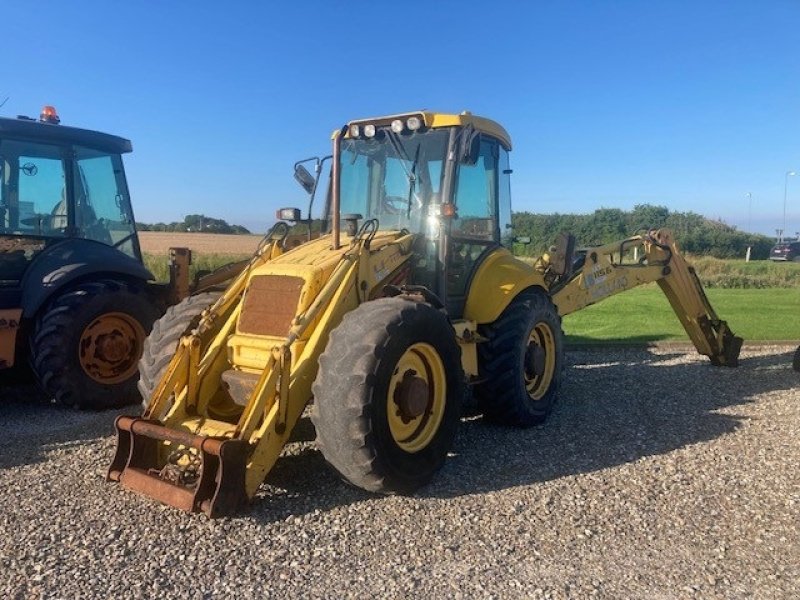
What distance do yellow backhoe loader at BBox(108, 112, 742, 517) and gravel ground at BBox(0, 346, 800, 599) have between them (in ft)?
0.96

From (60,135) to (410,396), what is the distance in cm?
522

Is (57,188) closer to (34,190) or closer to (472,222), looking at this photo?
(34,190)

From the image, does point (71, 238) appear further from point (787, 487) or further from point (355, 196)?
point (787, 487)

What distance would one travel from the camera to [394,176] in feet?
22.0

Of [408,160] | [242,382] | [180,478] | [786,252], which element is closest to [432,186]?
[408,160]

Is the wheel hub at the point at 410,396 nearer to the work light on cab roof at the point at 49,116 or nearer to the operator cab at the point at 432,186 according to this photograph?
the operator cab at the point at 432,186

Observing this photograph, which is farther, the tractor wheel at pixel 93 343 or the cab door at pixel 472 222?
the tractor wheel at pixel 93 343

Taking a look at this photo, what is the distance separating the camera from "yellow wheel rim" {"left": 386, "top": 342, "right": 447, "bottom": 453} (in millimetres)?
5121

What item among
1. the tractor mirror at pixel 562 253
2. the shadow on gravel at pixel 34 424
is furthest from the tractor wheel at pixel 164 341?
the tractor mirror at pixel 562 253

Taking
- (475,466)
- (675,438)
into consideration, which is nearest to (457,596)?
(475,466)

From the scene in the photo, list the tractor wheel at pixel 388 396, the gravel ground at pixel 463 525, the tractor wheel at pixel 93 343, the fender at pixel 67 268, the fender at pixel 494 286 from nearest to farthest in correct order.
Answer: the gravel ground at pixel 463 525
the tractor wheel at pixel 388 396
the fender at pixel 494 286
the tractor wheel at pixel 93 343
the fender at pixel 67 268

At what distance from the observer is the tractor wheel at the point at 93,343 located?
7.34 m

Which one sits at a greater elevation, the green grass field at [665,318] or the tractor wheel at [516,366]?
the tractor wheel at [516,366]

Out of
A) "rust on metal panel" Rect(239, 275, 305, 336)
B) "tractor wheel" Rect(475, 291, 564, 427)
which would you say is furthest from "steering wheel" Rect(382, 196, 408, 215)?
"rust on metal panel" Rect(239, 275, 305, 336)
